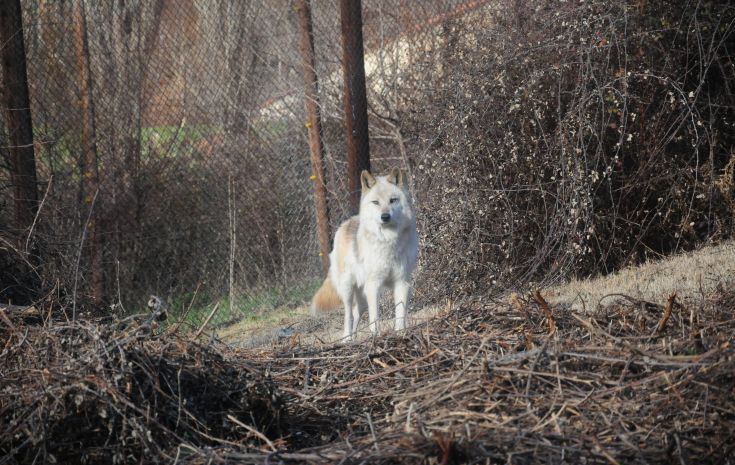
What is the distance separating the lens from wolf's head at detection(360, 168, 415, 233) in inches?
288

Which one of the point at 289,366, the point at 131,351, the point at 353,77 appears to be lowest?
the point at 289,366

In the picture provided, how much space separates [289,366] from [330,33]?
5128mm

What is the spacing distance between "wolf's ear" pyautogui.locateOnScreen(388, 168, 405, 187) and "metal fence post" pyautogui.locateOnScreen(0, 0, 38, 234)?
9.38ft

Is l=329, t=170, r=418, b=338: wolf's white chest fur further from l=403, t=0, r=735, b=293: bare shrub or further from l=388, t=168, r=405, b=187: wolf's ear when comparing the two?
l=403, t=0, r=735, b=293: bare shrub

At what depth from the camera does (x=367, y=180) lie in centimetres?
749

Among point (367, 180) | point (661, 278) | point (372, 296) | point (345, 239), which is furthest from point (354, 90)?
point (661, 278)

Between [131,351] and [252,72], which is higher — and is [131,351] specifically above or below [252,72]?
below

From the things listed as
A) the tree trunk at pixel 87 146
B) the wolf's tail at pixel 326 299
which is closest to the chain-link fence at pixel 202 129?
the tree trunk at pixel 87 146

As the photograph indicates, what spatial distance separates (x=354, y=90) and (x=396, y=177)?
989 mm

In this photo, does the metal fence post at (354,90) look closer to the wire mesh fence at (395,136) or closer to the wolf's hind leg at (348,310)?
the wire mesh fence at (395,136)

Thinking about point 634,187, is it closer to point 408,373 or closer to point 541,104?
point 541,104

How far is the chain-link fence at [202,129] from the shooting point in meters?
8.14

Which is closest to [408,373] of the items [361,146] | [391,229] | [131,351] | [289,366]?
[289,366]

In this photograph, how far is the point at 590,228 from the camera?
25.9 feet
